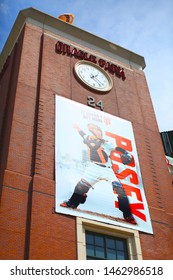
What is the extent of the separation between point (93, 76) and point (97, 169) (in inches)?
327

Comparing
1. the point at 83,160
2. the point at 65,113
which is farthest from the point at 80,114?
the point at 83,160

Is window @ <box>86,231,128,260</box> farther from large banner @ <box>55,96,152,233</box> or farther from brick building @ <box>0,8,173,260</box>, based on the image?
large banner @ <box>55,96,152,233</box>

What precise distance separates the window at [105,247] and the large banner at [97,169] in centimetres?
72

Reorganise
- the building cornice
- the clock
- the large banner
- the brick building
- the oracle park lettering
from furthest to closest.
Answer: the building cornice
the oracle park lettering
the clock
the large banner
the brick building

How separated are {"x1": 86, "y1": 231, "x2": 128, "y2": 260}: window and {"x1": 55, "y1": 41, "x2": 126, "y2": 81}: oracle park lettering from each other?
41.6ft

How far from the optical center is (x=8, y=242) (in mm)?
14266

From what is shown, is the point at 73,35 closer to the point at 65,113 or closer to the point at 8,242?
the point at 65,113

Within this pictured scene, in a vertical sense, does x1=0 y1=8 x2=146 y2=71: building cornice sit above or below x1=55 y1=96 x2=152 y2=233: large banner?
above

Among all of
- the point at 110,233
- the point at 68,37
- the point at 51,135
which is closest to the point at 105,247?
the point at 110,233

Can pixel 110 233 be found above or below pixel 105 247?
above

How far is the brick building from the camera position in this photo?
1526 cm

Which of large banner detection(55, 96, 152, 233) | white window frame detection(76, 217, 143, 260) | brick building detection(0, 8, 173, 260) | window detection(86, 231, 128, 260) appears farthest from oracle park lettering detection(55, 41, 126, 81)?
window detection(86, 231, 128, 260)

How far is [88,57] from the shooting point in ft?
85.4

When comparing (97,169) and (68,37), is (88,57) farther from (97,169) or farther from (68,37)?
(97,169)
